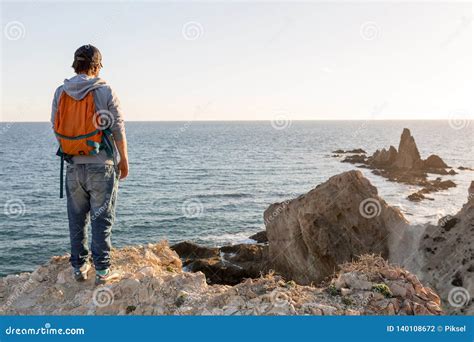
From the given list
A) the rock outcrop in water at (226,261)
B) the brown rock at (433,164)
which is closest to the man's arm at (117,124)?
the rock outcrop in water at (226,261)

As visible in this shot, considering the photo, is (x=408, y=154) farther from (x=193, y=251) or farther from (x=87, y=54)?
(x=87, y=54)

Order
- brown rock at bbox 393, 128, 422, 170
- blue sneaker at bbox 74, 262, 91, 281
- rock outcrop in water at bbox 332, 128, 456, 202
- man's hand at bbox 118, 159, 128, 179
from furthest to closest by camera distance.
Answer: brown rock at bbox 393, 128, 422, 170 < rock outcrop in water at bbox 332, 128, 456, 202 < blue sneaker at bbox 74, 262, 91, 281 < man's hand at bbox 118, 159, 128, 179

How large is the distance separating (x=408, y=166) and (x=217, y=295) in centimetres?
7930

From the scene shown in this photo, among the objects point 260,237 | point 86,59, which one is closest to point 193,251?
point 260,237

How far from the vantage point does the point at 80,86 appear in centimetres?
612

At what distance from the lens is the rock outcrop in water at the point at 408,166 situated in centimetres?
6825

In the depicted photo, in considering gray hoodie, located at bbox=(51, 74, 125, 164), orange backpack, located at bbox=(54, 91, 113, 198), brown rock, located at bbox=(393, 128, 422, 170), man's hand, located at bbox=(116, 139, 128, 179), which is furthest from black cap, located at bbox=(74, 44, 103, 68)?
brown rock, located at bbox=(393, 128, 422, 170)

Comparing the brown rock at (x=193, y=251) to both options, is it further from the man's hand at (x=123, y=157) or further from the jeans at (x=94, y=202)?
the man's hand at (x=123, y=157)

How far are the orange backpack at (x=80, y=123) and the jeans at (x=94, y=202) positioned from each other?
369 mm

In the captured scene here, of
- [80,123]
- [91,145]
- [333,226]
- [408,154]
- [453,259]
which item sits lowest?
[453,259]

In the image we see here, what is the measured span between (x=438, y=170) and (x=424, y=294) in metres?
80.6

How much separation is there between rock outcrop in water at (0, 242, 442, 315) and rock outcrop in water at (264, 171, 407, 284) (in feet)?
52.0

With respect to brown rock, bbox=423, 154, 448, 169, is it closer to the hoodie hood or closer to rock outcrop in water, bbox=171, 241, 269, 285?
rock outcrop in water, bbox=171, 241, 269, 285

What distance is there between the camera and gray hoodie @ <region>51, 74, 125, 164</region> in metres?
6.11
